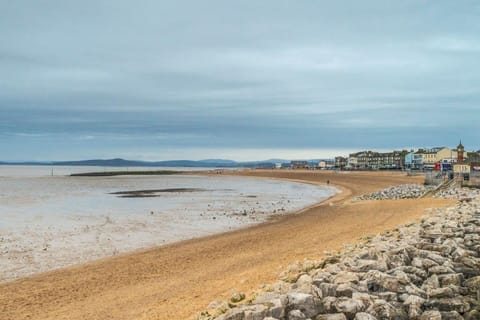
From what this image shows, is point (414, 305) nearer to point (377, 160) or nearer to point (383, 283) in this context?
point (383, 283)

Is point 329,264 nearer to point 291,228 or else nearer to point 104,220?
point 291,228

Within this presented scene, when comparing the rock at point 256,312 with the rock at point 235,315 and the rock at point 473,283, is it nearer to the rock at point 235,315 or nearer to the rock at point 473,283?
the rock at point 235,315

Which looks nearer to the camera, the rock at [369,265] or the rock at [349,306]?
the rock at [349,306]

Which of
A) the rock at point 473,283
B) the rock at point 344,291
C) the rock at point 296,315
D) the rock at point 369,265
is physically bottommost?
the rock at point 473,283

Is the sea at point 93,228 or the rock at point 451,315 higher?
the rock at point 451,315

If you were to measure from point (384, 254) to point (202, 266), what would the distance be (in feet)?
17.7

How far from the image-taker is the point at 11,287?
10.1 meters

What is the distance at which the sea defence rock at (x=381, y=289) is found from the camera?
215 inches

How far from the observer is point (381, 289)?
6.36 m

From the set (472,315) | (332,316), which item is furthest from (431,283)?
(332,316)

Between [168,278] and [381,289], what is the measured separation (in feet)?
18.8

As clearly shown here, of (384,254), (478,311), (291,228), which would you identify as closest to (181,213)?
(291,228)

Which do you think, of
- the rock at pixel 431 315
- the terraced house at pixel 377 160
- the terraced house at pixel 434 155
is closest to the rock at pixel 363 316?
the rock at pixel 431 315

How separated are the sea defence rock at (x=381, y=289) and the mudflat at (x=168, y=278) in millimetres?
1597
